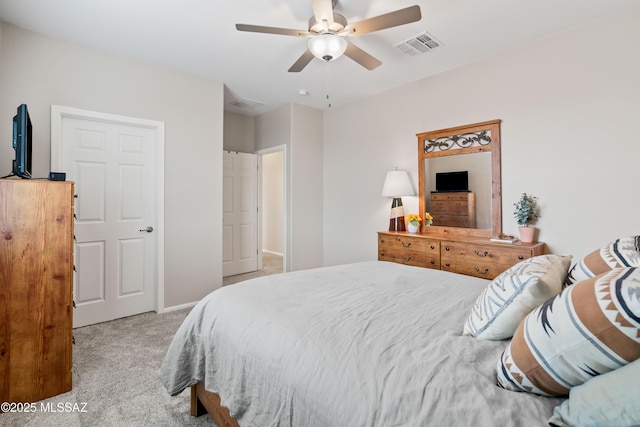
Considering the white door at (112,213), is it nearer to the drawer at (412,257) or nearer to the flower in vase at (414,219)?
the drawer at (412,257)

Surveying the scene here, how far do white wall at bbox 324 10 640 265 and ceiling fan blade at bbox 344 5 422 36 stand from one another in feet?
5.40

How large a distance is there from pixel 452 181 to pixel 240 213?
3.33 meters

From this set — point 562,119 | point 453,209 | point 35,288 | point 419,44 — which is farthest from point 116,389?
point 562,119

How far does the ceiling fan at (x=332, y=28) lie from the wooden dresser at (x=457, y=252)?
1.92 m

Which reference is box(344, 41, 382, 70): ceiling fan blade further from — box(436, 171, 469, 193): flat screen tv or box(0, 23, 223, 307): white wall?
box(0, 23, 223, 307): white wall

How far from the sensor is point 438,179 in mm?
3625

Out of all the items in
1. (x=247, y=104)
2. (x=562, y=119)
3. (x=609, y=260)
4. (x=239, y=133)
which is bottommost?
(x=609, y=260)

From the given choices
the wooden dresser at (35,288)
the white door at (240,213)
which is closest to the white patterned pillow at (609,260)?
the wooden dresser at (35,288)

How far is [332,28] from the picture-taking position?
2.28 m

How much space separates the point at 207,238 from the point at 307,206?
162cm

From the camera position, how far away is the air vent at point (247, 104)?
452 centimetres

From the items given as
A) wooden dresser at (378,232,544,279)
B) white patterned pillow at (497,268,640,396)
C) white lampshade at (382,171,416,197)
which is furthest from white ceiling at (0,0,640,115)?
white patterned pillow at (497,268,640,396)

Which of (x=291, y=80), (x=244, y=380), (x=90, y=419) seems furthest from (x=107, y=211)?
(x=244, y=380)

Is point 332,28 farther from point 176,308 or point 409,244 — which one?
point 176,308
